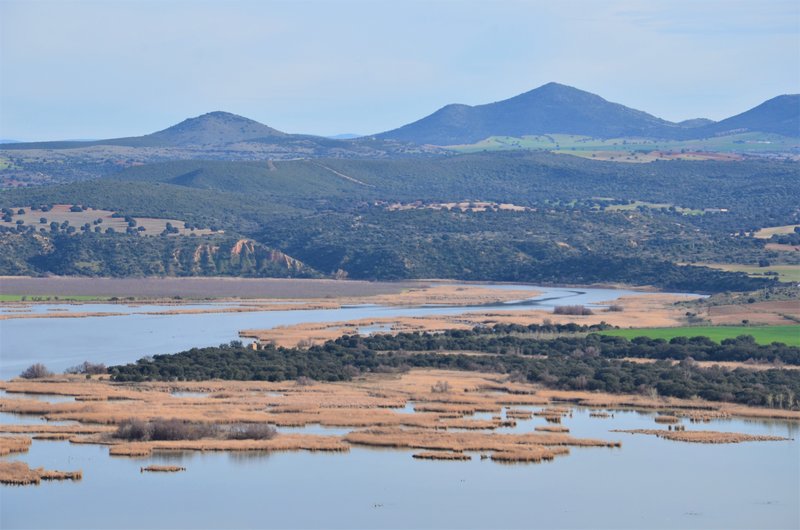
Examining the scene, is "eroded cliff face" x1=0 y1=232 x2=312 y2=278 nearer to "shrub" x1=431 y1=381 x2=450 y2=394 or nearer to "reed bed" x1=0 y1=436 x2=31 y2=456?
"shrub" x1=431 y1=381 x2=450 y2=394

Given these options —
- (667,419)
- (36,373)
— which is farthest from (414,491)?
(36,373)

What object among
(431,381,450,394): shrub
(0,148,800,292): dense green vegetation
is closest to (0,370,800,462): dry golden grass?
(431,381,450,394): shrub

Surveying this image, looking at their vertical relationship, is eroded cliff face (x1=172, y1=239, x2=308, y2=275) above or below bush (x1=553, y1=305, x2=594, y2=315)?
above

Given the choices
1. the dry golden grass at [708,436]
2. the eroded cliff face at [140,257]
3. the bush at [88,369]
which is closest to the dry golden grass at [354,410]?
the dry golden grass at [708,436]

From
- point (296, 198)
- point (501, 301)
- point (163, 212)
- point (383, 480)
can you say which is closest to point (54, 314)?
point (501, 301)

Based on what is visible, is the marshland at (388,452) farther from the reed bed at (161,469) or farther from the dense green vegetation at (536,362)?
the dense green vegetation at (536,362)

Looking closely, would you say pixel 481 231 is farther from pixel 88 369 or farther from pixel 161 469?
pixel 161 469
